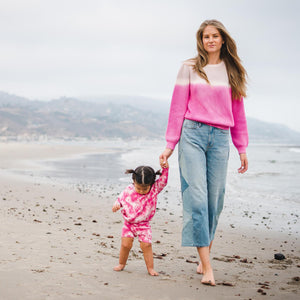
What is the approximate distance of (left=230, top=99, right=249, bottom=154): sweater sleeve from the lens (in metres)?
3.54

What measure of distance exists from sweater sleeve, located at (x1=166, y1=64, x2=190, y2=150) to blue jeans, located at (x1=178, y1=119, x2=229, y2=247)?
6 cm

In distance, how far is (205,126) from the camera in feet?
10.7

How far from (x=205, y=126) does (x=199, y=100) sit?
0.72ft

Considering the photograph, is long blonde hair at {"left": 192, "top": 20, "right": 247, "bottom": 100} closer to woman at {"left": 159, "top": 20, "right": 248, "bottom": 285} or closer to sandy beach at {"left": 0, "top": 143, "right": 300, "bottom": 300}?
woman at {"left": 159, "top": 20, "right": 248, "bottom": 285}

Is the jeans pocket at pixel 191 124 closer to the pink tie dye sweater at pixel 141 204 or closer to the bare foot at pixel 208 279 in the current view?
the pink tie dye sweater at pixel 141 204

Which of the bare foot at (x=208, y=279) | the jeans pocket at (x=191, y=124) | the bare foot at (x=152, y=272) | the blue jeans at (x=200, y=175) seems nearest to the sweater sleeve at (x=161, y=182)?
the blue jeans at (x=200, y=175)

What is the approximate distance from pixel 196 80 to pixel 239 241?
9.36 ft

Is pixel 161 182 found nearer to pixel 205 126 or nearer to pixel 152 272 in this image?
pixel 205 126

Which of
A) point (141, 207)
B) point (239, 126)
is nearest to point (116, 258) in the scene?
point (141, 207)

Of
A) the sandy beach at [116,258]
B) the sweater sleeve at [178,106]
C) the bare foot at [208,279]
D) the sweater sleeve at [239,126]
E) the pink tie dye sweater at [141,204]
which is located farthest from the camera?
the sweater sleeve at [239,126]

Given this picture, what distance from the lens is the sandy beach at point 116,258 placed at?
292 cm

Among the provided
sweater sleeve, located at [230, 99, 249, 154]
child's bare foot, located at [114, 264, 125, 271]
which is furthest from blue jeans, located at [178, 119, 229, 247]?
child's bare foot, located at [114, 264, 125, 271]

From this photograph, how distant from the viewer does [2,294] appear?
2641 mm

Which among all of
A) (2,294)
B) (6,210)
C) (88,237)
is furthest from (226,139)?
(6,210)
